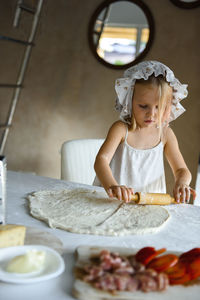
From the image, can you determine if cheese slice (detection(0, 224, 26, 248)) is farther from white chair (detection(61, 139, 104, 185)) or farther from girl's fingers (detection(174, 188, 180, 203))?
white chair (detection(61, 139, 104, 185))

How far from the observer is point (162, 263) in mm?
676

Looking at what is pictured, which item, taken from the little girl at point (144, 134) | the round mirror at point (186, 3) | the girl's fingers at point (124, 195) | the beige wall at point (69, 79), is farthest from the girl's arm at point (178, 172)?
the round mirror at point (186, 3)

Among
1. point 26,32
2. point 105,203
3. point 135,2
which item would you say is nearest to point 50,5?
point 26,32

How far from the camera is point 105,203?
1157mm

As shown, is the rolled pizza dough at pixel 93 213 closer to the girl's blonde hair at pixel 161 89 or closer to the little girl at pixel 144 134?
the little girl at pixel 144 134

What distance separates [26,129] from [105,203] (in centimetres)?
198

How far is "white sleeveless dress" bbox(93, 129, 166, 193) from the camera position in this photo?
171 centimetres

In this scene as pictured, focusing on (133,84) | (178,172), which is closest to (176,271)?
(178,172)

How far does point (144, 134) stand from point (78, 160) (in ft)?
1.16

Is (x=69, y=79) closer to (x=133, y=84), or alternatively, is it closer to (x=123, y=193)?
(x=133, y=84)

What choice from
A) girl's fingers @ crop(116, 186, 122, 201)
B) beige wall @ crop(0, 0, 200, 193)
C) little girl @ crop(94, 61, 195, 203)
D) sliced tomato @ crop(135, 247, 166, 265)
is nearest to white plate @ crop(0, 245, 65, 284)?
sliced tomato @ crop(135, 247, 166, 265)

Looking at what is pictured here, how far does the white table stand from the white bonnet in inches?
18.6

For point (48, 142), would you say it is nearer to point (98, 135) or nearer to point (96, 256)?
point (98, 135)

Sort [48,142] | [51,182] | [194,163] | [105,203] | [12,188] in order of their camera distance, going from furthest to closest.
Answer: [48,142]
[194,163]
[51,182]
[12,188]
[105,203]
